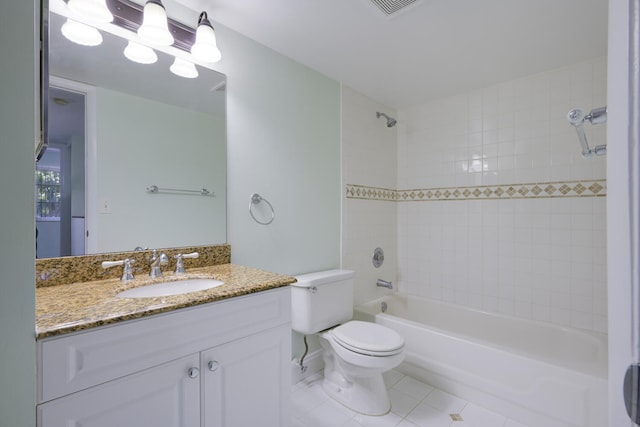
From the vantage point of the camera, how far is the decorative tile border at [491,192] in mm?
2049

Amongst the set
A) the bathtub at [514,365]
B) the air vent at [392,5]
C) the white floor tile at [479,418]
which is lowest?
the white floor tile at [479,418]

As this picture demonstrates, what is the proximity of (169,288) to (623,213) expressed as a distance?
145 centimetres

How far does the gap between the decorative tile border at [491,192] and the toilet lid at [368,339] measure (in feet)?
3.38

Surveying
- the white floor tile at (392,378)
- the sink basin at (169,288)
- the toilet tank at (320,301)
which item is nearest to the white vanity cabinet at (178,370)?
the sink basin at (169,288)

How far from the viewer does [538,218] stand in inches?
87.7

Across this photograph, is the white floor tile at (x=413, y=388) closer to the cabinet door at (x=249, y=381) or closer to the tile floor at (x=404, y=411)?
the tile floor at (x=404, y=411)

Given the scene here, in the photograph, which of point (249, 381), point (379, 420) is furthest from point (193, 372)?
point (379, 420)

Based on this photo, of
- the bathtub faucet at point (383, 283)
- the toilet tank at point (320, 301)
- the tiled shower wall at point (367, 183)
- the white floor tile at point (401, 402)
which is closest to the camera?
the white floor tile at point (401, 402)

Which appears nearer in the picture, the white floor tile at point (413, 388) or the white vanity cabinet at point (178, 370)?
the white vanity cabinet at point (178, 370)

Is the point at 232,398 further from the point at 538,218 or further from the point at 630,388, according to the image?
the point at 538,218

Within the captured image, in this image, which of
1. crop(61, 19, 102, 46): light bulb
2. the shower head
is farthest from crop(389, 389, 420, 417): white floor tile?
crop(61, 19, 102, 46): light bulb

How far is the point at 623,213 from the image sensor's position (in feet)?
1.17

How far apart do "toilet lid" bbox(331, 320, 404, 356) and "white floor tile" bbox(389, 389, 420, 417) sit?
41cm

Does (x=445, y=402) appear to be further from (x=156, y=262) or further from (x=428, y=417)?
(x=156, y=262)
